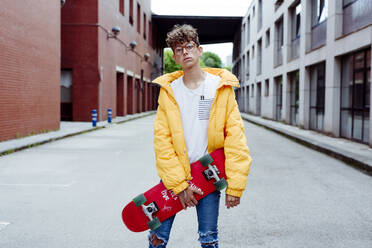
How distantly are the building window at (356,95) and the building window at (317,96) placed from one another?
7.50 feet

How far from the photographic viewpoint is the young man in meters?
2.40

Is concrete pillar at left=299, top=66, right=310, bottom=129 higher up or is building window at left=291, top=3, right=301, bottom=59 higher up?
building window at left=291, top=3, right=301, bottom=59

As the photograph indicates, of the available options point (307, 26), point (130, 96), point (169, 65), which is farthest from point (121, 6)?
point (169, 65)

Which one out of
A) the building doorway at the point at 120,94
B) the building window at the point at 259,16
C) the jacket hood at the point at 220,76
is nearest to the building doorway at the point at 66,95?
the building doorway at the point at 120,94

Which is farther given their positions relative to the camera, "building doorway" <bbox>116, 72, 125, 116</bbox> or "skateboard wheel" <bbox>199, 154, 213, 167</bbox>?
"building doorway" <bbox>116, 72, 125, 116</bbox>

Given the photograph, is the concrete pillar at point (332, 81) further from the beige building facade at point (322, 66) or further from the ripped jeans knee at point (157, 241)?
the ripped jeans knee at point (157, 241)

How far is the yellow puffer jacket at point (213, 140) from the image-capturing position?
236 cm

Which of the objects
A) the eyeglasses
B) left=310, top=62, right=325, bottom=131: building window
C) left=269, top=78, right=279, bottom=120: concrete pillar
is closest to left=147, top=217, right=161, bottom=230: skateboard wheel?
the eyeglasses

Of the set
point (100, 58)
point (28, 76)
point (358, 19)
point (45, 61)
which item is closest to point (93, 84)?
point (100, 58)

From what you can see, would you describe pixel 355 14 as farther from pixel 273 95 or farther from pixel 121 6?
pixel 121 6

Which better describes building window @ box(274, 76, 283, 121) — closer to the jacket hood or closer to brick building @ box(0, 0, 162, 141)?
brick building @ box(0, 0, 162, 141)

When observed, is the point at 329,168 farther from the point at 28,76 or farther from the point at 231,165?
the point at 28,76

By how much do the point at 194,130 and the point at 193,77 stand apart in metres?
0.34

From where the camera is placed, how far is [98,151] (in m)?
10.6
